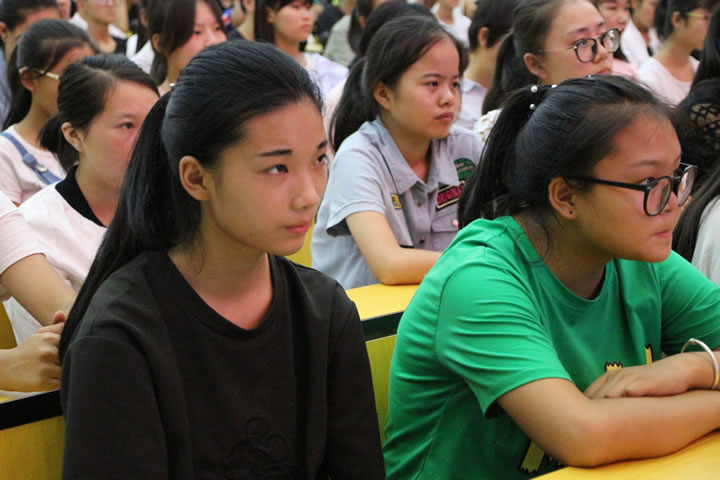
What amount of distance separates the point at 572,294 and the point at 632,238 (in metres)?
0.14

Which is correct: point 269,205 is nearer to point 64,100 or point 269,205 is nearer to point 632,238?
point 632,238

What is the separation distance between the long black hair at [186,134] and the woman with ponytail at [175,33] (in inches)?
99.9

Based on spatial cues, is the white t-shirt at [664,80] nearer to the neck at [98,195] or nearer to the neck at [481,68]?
the neck at [481,68]

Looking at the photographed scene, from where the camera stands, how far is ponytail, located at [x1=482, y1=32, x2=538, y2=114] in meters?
3.10

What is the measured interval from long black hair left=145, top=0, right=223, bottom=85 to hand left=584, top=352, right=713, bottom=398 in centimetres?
280

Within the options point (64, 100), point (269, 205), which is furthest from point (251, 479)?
point (64, 100)

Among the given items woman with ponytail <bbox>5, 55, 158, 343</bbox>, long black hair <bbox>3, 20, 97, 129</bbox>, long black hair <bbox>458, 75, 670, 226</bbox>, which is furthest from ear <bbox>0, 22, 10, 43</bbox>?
long black hair <bbox>458, 75, 670, 226</bbox>

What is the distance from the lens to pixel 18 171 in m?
2.88

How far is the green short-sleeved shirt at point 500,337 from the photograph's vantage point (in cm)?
130

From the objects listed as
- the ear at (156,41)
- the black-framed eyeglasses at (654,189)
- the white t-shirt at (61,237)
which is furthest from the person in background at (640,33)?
the black-framed eyeglasses at (654,189)

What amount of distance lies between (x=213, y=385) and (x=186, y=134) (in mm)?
337

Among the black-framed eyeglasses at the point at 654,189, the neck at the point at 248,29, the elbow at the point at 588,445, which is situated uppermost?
the black-framed eyeglasses at the point at 654,189

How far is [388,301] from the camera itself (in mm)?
2020

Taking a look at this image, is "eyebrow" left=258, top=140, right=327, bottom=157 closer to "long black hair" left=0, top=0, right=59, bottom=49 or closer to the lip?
the lip
